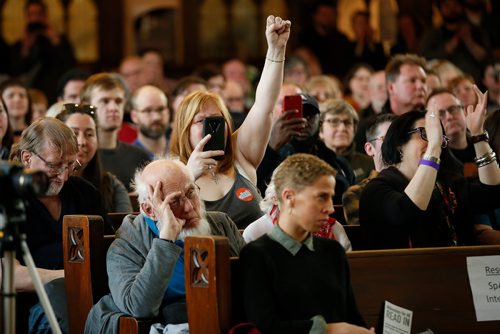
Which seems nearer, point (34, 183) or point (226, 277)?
point (34, 183)

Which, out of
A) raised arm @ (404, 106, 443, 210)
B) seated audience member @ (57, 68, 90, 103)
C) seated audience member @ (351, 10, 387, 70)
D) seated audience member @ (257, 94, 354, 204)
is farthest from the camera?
seated audience member @ (351, 10, 387, 70)

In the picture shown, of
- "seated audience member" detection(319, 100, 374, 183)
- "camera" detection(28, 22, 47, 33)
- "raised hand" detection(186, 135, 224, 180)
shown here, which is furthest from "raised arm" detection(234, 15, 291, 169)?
"camera" detection(28, 22, 47, 33)


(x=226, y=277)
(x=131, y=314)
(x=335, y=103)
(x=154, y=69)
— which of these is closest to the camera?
(x=226, y=277)

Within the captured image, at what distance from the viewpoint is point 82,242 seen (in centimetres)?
563

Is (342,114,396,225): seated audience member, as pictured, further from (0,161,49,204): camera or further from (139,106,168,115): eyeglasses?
(139,106,168,115): eyeglasses

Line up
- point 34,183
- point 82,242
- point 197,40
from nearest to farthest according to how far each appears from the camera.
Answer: point 34,183
point 82,242
point 197,40

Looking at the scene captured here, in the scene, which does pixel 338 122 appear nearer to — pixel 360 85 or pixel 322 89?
pixel 322 89

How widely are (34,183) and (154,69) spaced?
9.45 meters

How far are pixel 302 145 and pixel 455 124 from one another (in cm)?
118

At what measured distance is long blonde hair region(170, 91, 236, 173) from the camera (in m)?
6.41

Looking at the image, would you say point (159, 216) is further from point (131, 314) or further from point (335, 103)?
point (335, 103)

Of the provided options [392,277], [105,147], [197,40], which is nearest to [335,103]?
[105,147]

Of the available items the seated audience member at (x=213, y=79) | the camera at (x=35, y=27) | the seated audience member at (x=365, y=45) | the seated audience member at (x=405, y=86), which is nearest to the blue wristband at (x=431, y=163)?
the seated audience member at (x=405, y=86)

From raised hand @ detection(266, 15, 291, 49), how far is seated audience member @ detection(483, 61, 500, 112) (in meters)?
5.70
